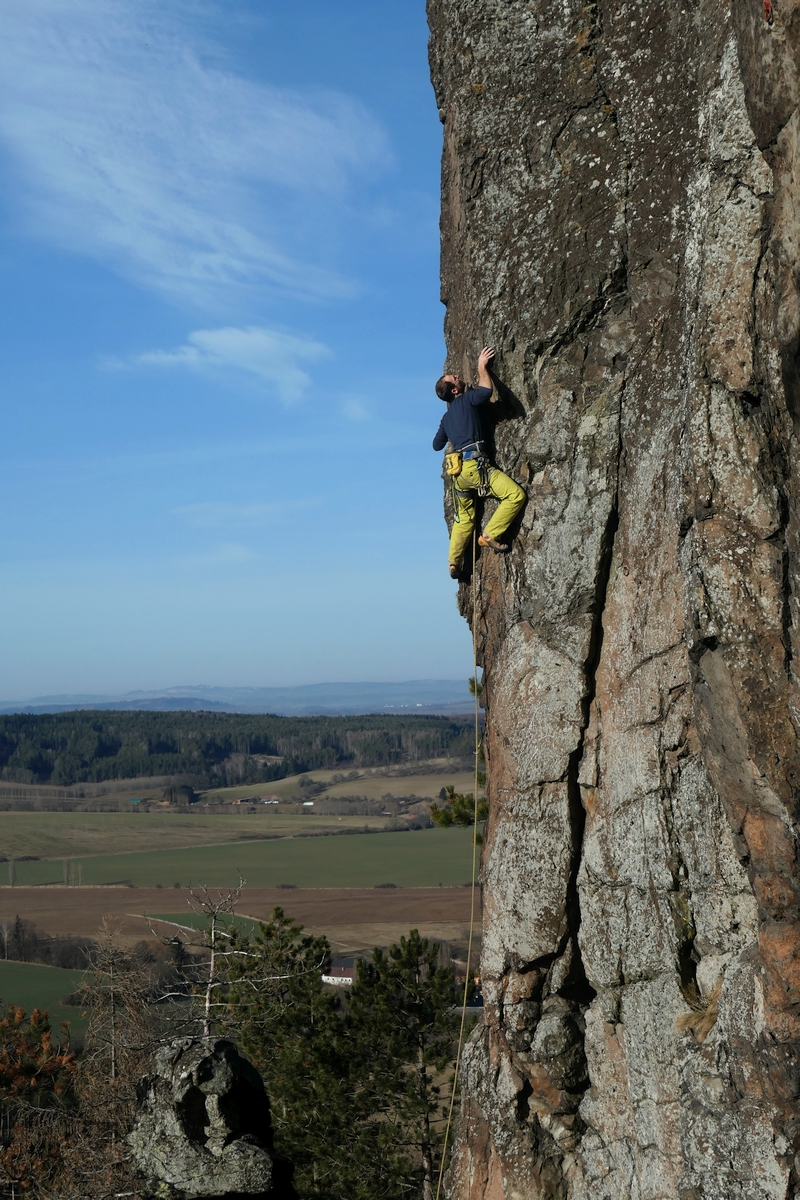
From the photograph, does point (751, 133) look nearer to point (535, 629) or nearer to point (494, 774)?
point (535, 629)

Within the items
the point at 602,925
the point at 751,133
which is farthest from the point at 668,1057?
the point at 751,133

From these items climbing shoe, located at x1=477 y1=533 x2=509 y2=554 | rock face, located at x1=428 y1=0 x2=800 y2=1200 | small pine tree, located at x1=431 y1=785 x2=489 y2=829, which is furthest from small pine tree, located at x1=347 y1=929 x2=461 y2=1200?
climbing shoe, located at x1=477 y1=533 x2=509 y2=554

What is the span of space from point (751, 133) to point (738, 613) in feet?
11.5

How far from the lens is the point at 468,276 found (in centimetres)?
1089

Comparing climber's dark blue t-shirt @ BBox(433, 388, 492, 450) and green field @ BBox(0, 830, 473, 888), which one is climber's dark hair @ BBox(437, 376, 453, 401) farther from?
green field @ BBox(0, 830, 473, 888)

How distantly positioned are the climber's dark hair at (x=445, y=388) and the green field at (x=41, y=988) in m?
32.7

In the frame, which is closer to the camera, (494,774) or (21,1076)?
(494,774)

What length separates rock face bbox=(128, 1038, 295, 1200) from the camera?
26.9ft

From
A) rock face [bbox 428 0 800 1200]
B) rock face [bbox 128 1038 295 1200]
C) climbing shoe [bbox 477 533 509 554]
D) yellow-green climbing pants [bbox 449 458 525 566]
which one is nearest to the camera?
rock face [bbox 428 0 800 1200]

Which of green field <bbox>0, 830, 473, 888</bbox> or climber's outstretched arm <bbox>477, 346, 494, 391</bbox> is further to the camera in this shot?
green field <bbox>0, 830, 473, 888</bbox>

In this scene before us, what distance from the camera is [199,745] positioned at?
15812cm

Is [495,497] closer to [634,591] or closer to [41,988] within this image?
[634,591]

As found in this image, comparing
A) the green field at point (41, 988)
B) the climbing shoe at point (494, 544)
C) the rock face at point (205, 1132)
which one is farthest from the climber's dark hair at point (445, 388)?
the green field at point (41, 988)

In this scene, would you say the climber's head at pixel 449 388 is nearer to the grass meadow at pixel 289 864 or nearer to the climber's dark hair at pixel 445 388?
the climber's dark hair at pixel 445 388
